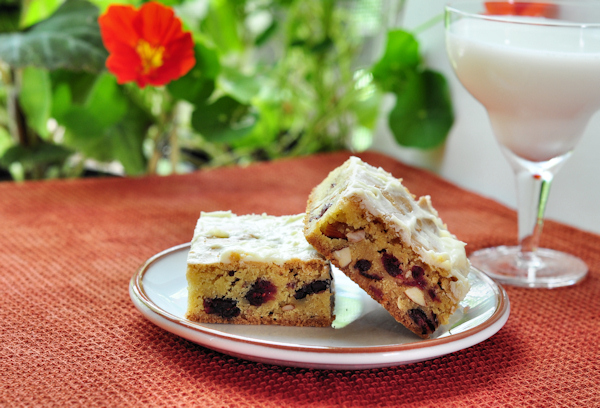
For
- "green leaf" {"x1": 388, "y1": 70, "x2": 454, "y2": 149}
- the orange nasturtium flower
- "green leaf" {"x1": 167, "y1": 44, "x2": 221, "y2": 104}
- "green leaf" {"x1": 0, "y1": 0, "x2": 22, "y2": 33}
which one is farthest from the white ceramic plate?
"green leaf" {"x1": 0, "y1": 0, "x2": 22, "y2": 33}

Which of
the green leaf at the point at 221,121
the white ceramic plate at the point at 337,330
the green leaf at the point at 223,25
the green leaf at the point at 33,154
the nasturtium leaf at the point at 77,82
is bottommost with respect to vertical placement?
the green leaf at the point at 33,154

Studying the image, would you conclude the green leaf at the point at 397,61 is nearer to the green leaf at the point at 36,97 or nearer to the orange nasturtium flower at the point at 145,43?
the orange nasturtium flower at the point at 145,43

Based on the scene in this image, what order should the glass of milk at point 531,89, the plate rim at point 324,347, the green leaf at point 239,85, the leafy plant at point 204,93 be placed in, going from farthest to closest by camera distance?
the green leaf at point 239,85, the leafy plant at point 204,93, the glass of milk at point 531,89, the plate rim at point 324,347

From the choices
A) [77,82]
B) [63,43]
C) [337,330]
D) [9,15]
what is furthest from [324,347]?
[9,15]

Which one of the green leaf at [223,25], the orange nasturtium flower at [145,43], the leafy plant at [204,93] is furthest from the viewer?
the green leaf at [223,25]

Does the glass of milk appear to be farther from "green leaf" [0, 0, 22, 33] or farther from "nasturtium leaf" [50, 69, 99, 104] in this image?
"green leaf" [0, 0, 22, 33]

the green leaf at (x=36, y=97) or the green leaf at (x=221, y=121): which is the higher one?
the green leaf at (x=36, y=97)

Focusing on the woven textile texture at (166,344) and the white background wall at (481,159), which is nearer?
the woven textile texture at (166,344)

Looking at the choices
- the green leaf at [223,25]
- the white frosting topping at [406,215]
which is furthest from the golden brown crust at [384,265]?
the green leaf at [223,25]
